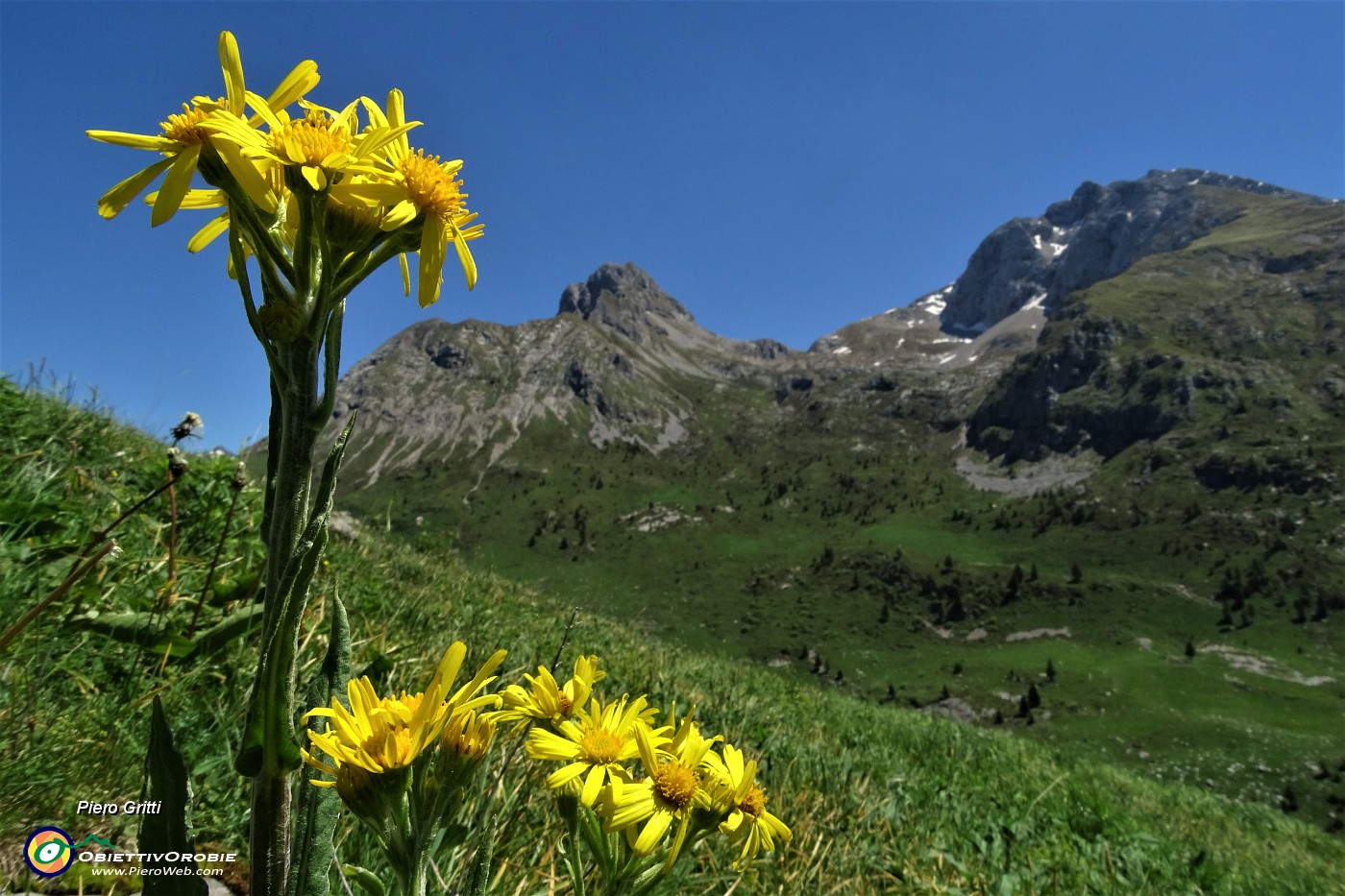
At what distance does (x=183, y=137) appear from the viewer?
143 centimetres

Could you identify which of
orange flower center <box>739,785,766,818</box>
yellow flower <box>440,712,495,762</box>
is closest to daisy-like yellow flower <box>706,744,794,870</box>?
orange flower center <box>739,785,766,818</box>

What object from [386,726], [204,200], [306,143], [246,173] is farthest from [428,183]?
[386,726]

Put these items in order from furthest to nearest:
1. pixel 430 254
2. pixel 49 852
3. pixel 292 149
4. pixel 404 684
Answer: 1. pixel 404 684
2. pixel 49 852
3. pixel 430 254
4. pixel 292 149

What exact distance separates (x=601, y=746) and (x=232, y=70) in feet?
5.32

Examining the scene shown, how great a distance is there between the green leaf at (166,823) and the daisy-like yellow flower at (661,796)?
76cm

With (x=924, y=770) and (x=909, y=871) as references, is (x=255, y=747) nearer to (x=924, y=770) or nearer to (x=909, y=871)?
(x=909, y=871)

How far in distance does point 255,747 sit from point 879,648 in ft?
608

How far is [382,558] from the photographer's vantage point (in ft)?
27.7

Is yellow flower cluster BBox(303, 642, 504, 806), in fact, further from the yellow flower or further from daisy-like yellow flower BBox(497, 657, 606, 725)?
daisy-like yellow flower BBox(497, 657, 606, 725)

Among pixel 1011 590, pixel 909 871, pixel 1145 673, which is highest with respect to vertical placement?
pixel 909 871

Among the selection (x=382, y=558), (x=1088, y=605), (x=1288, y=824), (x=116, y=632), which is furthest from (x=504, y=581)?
(x=1088, y=605)

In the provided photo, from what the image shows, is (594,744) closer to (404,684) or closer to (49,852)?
(49,852)

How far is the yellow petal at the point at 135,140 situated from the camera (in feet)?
4.66

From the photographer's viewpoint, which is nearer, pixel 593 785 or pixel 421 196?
pixel 593 785
